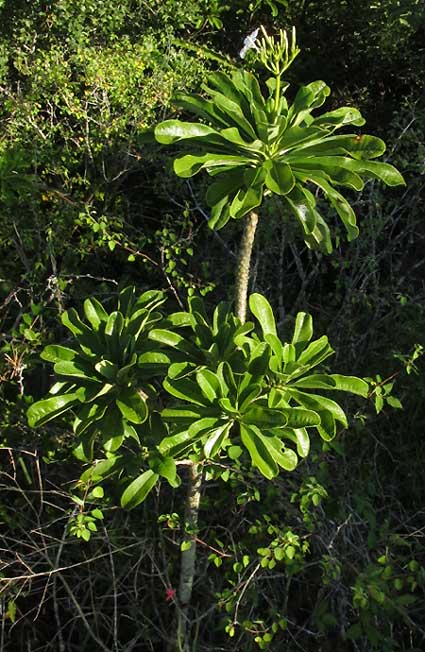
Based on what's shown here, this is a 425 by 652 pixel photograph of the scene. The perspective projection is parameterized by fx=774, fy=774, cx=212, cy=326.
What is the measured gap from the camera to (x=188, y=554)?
2.60m

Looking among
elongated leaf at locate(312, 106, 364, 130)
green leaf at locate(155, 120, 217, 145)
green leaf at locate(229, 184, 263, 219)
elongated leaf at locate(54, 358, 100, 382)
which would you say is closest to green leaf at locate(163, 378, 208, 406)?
elongated leaf at locate(54, 358, 100, 382)

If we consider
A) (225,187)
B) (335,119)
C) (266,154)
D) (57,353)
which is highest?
(335,119)

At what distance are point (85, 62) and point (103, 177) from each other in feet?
1.86

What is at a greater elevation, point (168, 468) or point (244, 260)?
point (244, 260)

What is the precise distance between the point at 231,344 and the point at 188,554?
90cm

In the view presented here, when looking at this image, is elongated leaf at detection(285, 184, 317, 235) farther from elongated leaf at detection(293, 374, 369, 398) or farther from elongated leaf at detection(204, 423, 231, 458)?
elongated leaf at detection(204, 423, 231, 458)

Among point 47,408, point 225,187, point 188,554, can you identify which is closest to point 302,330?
point 225,187

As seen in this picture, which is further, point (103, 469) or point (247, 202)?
point (103, 469)

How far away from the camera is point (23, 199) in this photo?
12.5 feet

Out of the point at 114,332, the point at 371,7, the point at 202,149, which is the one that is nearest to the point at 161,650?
the point at 114,332

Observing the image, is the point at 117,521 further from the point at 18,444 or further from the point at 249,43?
the point at 249,43

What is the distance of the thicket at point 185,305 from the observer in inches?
109

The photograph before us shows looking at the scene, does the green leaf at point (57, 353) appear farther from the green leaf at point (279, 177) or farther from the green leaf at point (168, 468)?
the green leaf at point (279, 177)

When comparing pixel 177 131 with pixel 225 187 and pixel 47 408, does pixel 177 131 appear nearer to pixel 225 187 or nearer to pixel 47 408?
pixel 225 187
